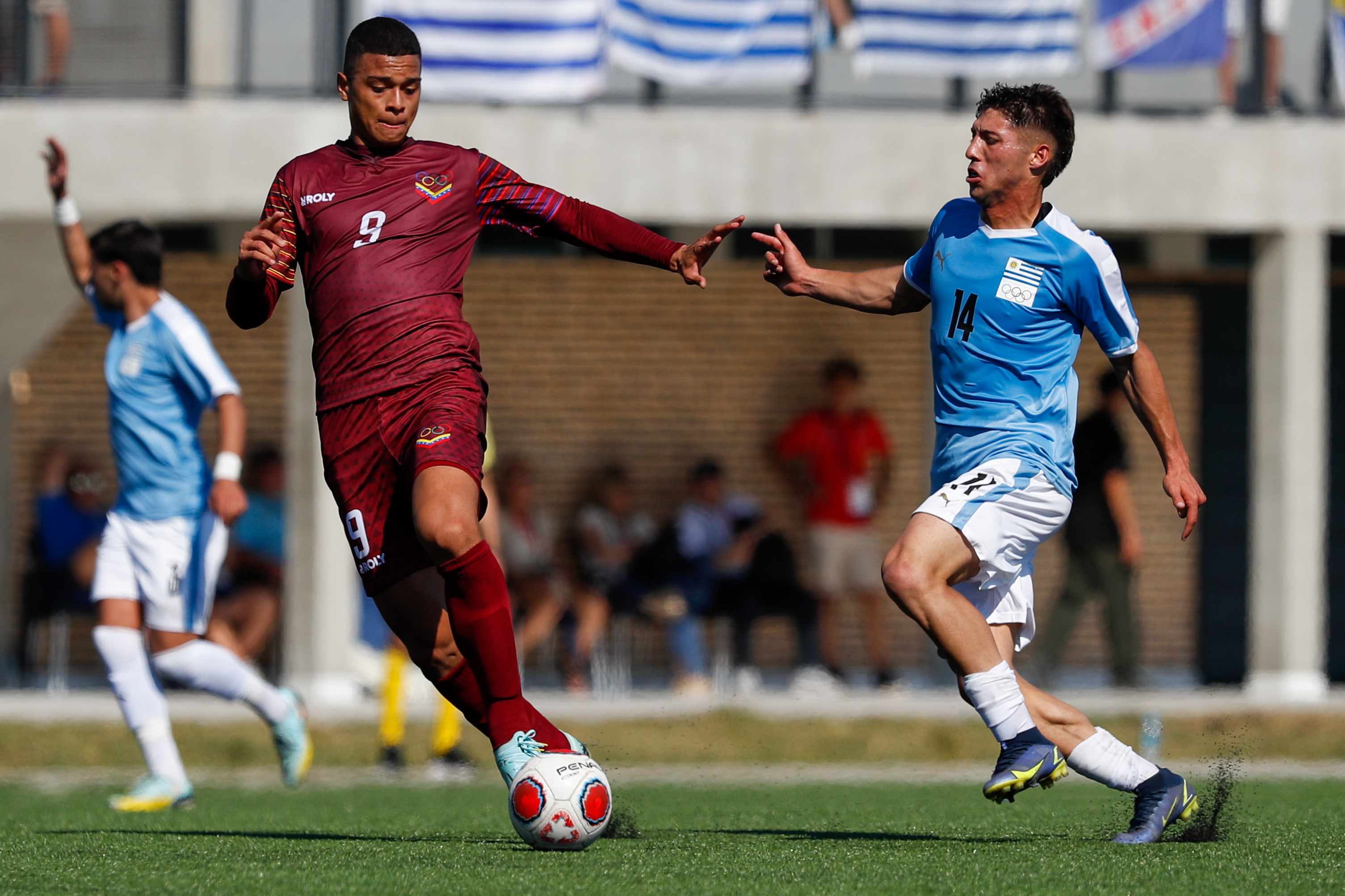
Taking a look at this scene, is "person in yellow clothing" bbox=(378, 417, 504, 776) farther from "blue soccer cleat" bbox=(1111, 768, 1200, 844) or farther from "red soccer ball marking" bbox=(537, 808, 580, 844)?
"blue soccer cleat" bbox=(1111, 768, 1200, 844)

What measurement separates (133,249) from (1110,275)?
13.4ft

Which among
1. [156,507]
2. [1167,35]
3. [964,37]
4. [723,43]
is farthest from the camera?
[1167,35]

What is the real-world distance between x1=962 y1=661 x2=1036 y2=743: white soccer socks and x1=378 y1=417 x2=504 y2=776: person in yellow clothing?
13.9ft

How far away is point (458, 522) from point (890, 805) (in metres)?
2.98

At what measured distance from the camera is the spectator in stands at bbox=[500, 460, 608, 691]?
46.6ft

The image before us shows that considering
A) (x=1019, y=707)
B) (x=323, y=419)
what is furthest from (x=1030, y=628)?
(x=323, y=419)

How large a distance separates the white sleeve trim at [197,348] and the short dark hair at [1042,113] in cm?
341

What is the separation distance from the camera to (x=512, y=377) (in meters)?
17.1

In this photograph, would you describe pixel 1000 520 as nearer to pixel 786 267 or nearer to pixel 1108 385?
pixel 786 267

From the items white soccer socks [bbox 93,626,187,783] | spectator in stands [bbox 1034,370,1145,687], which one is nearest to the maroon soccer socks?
white soccer socks [bbox 93,626,187,783]

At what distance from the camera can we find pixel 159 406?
7543 mm

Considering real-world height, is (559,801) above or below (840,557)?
above

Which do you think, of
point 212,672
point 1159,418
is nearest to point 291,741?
point 212,672

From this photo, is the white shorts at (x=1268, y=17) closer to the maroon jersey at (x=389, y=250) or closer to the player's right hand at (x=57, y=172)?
the player's right hand at (x=57, y=172)
